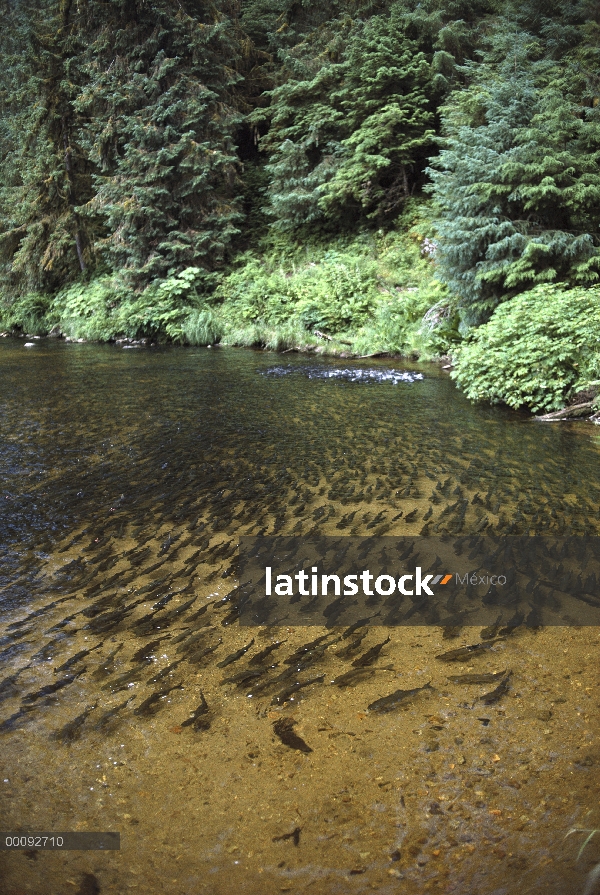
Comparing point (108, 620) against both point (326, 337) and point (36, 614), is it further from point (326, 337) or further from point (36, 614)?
point (326, 337)

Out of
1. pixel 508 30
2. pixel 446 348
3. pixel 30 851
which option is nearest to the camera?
pixel 30 851

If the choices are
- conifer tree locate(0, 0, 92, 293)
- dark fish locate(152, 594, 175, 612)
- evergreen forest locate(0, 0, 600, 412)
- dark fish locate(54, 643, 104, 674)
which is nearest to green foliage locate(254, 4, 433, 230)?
evergreen forest locate(0, 0, 600, 412)

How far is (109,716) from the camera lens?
307 centimetres

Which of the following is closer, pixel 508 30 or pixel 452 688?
pixel 452 688

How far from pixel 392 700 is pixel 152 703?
1207 mm

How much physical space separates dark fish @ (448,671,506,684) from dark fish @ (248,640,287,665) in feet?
3.30

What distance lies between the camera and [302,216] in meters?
23.2

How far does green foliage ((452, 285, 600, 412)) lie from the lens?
9508 mm

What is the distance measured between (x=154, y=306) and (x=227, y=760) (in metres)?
20.8

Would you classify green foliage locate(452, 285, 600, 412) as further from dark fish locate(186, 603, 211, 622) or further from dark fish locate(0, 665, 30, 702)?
dark fish locate(0, 665, 30, 702)

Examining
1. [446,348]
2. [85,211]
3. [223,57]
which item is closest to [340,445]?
[446,348]

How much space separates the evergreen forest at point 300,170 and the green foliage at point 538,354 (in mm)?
930

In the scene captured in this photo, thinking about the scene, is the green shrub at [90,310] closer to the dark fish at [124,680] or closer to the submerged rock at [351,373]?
the submerged rock at [351,373]

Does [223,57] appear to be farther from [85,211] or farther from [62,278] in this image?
[62,278]
